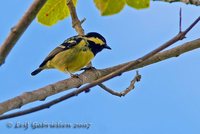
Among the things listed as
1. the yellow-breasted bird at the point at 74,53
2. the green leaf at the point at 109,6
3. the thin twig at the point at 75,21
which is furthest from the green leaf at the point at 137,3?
the yellow-breasted bird at the point at 74,53

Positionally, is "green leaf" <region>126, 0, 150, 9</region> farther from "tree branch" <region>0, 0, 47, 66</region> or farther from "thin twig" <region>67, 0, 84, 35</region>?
"thin twig" <region>67, 0, 84, 35</region>

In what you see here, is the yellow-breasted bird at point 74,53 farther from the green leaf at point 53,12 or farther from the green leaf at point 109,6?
the green leaf at point 109,6

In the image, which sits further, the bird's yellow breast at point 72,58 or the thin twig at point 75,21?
the bird's yellow breast at point 72,58

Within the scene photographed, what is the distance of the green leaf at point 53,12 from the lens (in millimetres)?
2961

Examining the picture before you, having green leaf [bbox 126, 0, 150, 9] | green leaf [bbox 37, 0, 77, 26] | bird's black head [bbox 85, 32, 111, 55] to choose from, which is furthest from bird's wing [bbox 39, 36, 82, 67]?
green leaf [bbox 126, 0, 150, 9]

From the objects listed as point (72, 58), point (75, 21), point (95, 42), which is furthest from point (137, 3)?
point (95, 42)

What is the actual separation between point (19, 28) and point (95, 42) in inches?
121

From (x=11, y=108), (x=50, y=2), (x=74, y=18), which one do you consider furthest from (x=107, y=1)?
(x=74, y=18)

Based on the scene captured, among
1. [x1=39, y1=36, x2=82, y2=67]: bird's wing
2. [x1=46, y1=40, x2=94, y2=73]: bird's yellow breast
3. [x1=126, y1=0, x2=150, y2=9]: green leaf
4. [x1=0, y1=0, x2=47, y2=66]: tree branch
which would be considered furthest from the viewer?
[x1=39, y1=36, x2=82, y2=67]: bird's wing

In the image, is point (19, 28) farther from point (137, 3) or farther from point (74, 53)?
point (74, 53)

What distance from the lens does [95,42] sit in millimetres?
4875

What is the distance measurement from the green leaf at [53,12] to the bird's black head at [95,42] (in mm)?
1570

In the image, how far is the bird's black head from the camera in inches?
189

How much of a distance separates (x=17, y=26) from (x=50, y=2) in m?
1.16
